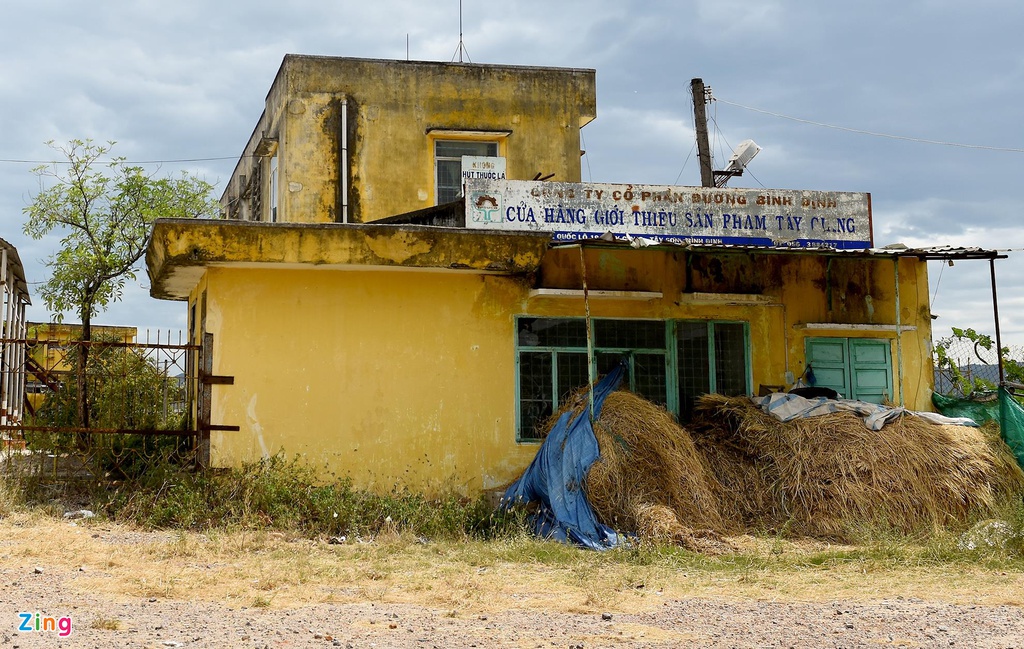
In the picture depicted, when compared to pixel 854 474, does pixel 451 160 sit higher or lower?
higher

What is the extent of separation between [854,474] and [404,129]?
33.4ft

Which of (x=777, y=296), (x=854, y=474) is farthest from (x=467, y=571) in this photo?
(x=777, y=296)

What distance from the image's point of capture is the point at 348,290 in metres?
11.4

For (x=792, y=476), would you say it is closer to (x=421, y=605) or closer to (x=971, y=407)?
(x=971, y=407)

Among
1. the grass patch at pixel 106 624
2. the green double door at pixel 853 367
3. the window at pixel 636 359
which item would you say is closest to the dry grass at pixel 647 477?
the window at pixel 636 359

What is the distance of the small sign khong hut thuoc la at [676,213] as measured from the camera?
A: 12453 millimetres

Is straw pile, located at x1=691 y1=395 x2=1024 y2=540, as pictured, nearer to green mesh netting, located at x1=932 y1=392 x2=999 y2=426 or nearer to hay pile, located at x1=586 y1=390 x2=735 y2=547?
hay pile, located at x1=586 y1=390 x2=735 y2=547

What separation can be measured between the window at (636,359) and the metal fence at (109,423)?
3.77 metres

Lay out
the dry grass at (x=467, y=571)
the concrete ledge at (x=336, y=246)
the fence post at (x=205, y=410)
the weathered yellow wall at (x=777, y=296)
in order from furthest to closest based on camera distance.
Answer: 1. the weathered yellow wall at (x=777, y=296)
2. the fence post at (x=205, y=410)
3. the concrete ledge at (x=336, y=246)
4. the dry grass at (x=467, y=571)

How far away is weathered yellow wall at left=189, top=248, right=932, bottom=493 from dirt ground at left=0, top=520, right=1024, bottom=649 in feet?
7.34

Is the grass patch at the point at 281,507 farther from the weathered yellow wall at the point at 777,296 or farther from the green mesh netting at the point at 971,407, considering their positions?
the green mesh netting at the point at 971,407

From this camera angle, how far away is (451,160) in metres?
17.8

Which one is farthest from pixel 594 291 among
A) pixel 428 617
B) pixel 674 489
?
pixel 428 617

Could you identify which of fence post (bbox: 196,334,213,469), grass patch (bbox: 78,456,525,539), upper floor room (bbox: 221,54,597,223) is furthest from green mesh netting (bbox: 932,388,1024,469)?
fence post (bbox: 196,334,213,469)
